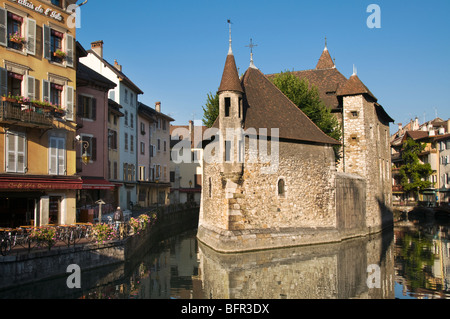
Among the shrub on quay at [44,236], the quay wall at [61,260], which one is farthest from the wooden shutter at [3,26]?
the quay wall at [61,260]

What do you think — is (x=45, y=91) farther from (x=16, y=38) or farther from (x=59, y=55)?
(x=16, y=38)

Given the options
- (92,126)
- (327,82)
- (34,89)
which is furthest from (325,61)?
(34,89)

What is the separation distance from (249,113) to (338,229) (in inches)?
345

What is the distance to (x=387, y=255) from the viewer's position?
65.8 ft

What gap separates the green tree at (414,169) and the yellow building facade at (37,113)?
142 feet

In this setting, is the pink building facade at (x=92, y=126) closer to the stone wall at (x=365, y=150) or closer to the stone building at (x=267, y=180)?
the stone building at (x=267, y=180)

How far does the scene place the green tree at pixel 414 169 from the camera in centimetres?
4850

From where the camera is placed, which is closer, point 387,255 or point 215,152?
point 387,255

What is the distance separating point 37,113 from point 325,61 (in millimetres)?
31554

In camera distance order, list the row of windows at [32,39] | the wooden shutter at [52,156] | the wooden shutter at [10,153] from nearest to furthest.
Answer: the wooden shutter at [10,153] → the row of windows at [32,39] → the wooden shutter at [52,156]

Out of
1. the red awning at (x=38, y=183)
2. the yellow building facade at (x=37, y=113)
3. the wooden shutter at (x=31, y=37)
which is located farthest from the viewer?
→ the wooden shutter at (x=31, y=37)
